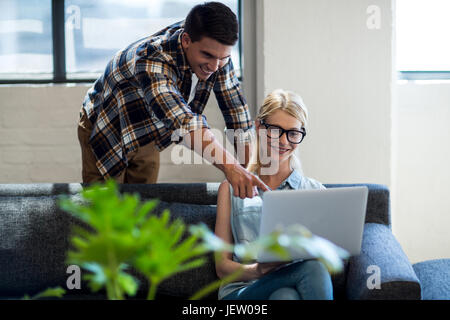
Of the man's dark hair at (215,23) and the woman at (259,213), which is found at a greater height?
the man's dark hair at (215,23)

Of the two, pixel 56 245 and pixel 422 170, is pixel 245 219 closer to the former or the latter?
pixel 56 245

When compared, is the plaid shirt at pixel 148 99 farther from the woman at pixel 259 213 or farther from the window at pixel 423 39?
the window at pixel 423 39

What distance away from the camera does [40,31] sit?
2.89m

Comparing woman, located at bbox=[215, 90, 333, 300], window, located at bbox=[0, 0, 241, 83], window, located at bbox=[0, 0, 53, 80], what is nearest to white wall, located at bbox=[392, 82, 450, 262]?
window, located at bbox=[0, 0, 241, 83]

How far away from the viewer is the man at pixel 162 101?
1.69m

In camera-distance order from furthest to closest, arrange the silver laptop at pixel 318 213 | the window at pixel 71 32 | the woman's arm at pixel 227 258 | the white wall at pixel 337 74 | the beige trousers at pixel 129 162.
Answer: the window at pixel 71 32, the white wall at pixel 337 74, the beige trousers at pixel 129 162, the woman's arm at pixel 227 258, the silver laptop at pixel 318 213

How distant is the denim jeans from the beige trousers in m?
0.84

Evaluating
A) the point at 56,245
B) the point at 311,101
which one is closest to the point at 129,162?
the point at 56,245

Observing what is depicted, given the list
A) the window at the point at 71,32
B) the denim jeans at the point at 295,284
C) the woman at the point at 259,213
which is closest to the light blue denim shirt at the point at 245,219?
the woman at the point at 259,213

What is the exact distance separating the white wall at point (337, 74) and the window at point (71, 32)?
1.17 feet

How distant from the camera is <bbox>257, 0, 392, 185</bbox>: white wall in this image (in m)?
2.55

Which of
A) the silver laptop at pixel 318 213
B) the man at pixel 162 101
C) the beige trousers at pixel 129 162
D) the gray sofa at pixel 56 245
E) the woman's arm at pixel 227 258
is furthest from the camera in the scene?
the beige trousers at pixel 129 162

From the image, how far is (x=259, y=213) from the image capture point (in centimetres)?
175
